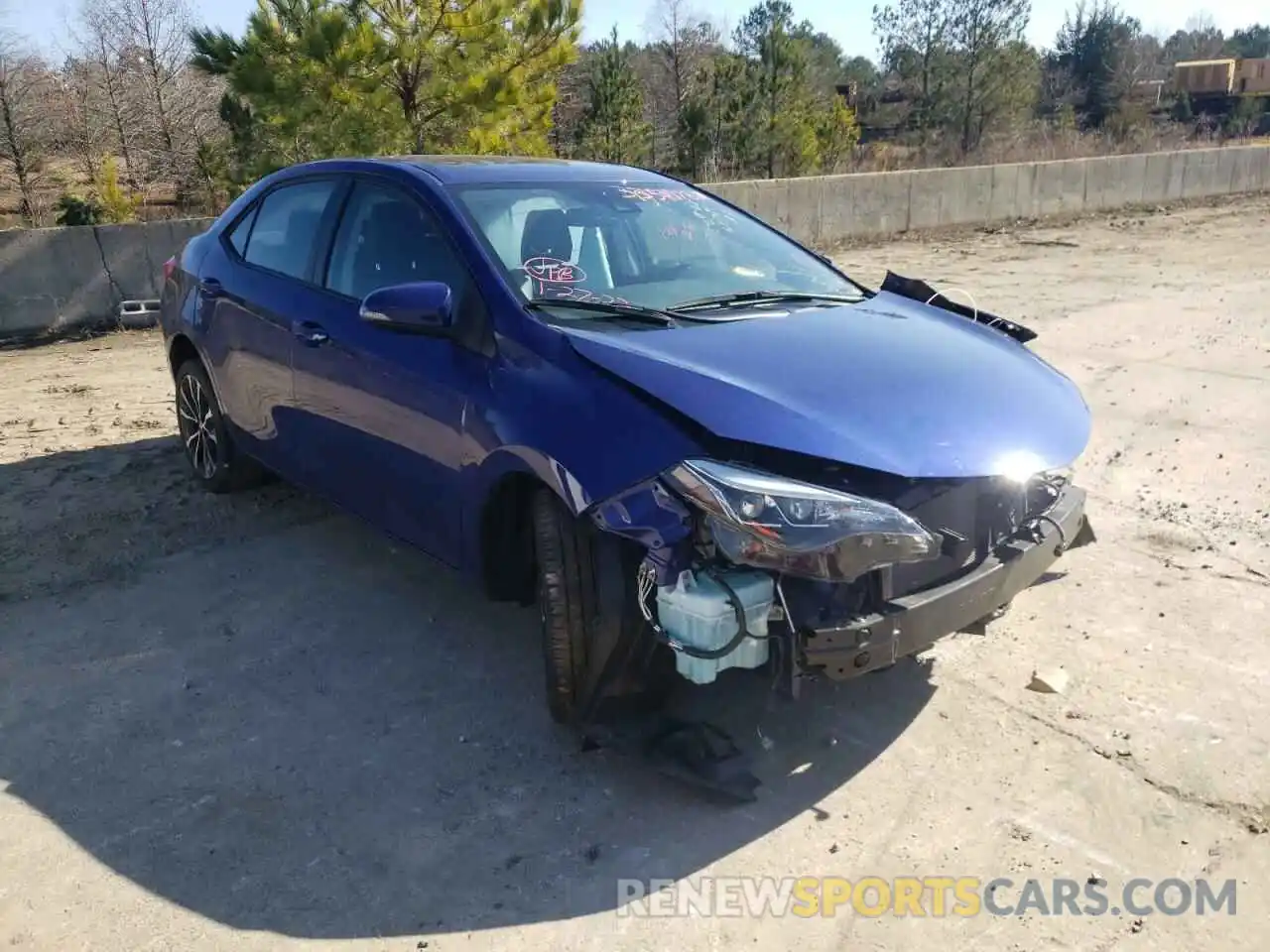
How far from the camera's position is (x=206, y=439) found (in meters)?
5.54

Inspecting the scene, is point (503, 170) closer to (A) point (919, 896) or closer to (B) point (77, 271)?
(A) point (919, 896)

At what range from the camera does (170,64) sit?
24.9 m

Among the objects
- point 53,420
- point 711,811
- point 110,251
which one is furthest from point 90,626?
point 110,251

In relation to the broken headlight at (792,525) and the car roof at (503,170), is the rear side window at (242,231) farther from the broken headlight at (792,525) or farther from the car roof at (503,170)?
the broken headlight at (792,525)

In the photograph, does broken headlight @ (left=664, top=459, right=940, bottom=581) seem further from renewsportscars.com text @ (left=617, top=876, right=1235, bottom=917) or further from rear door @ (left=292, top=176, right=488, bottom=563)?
rear door @ (left=292, top=176, right=488, bottom=563)

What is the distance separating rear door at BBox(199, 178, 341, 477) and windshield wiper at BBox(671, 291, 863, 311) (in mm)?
1572

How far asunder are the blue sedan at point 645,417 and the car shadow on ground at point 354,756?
360 millimetres

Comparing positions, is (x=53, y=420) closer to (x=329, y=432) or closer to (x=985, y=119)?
(x=329, y=432)

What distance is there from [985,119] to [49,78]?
2654cm

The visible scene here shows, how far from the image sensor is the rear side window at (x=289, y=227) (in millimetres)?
4492

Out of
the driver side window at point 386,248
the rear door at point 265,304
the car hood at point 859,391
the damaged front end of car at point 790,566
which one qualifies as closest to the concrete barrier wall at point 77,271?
the rear door at point 265,304

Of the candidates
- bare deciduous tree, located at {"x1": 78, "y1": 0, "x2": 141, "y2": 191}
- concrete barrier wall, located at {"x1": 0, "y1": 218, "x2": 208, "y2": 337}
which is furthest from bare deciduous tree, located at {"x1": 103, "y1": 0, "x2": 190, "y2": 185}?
concrete barrier wall, located at {"x1": 0, "y1": 218, "x2": 208, "y2": 337}

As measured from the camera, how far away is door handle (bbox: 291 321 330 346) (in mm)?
4191

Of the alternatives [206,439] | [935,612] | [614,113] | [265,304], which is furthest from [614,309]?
[614,113]
